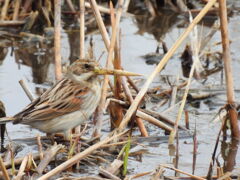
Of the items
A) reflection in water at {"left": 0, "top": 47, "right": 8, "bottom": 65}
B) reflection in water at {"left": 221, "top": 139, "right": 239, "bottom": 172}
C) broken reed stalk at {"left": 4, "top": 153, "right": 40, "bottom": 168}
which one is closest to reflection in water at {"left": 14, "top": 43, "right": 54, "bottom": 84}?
reflection in water at {"left": 0, "top": 47, "right": 8, "bottom": 65}

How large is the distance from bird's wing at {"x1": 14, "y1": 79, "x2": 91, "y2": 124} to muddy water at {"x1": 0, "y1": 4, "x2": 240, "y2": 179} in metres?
0.40

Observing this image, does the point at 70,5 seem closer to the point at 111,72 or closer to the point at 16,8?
the point at 16,8

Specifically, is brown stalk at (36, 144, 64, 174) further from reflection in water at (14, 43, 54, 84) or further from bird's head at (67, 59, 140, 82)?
reflection in water at (14, 43, 54, 84)

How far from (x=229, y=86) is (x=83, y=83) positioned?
1.42 meters

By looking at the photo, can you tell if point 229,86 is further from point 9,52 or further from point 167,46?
point 9,52

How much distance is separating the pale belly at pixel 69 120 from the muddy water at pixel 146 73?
30 cm

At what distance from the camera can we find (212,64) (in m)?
9.73

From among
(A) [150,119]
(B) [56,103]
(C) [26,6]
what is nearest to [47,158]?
(B) [56,103]

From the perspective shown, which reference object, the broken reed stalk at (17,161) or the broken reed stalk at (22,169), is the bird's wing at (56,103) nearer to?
the broken reed stalk at (17,161)

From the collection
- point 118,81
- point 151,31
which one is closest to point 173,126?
point 118,81

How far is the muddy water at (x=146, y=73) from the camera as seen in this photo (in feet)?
22.5

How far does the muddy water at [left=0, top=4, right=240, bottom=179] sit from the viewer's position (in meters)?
6.86

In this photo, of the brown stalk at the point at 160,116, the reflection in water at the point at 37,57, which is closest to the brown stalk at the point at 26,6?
the reflection in water at the point at 37,57

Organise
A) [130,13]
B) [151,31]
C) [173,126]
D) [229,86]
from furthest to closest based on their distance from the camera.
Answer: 1. [130,13]
2. [151,31]
3. [173,126]
4. [229,86]
